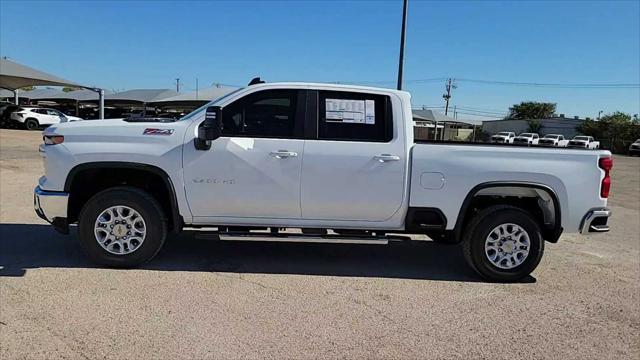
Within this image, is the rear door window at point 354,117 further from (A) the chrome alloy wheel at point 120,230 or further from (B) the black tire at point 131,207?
(A) the chrome alloy wheel at point 120,230

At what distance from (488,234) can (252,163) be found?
2588mm

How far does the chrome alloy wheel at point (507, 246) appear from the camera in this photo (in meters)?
5.43

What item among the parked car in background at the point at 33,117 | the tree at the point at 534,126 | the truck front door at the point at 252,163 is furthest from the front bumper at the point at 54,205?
the tree at the point at 534,126

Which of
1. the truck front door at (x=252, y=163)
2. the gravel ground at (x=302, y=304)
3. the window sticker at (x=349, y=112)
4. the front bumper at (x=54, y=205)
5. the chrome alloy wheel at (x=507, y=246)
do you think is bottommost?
the gravel ground at (x=302, y=304)

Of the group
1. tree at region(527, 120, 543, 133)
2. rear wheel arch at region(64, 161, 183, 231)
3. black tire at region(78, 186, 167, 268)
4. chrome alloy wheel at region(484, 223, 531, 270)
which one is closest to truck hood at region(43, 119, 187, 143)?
rear wheel arch at region(64, 161, 183, 231)

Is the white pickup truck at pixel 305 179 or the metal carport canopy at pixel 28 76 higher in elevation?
the metal carport canopy at pixel 28 76

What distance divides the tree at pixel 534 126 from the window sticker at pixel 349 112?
7442cm

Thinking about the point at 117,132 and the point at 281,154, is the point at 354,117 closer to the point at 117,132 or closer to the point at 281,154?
the point at 281,154

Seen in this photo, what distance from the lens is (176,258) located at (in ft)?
18.9

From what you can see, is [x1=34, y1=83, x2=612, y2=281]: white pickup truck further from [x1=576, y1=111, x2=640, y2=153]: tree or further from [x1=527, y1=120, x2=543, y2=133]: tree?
[x1=527, y1=120, x2=543, y2=133]: tree

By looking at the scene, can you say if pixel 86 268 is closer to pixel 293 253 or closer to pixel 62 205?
pixel 62 205

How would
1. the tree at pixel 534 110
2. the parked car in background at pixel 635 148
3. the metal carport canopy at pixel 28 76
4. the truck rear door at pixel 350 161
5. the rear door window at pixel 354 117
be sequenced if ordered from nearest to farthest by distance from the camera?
the truck rear door at pixel 350 161 < the rear door window at pixel 354 117 < the metal carport canopy at pixel 28 76 < the parked car in background at pixel 635 148 < the tree at pixel 534 110

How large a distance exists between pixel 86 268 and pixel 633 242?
7773mm

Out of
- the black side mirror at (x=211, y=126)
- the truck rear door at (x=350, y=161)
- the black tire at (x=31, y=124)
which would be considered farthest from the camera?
the black tire at (x=31, y=124)
